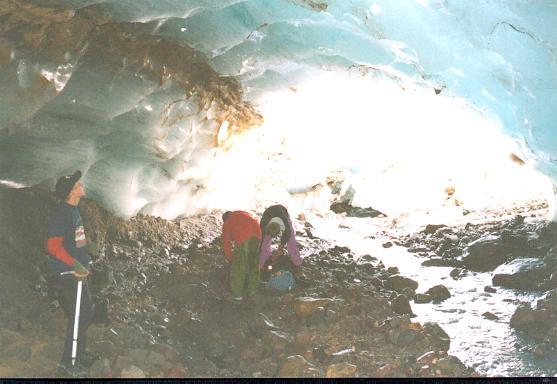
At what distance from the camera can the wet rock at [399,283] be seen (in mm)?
3662

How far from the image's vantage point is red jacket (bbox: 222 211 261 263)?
3637mm

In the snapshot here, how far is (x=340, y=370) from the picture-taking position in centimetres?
333

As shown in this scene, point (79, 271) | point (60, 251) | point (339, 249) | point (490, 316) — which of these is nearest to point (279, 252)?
point (339, 249)

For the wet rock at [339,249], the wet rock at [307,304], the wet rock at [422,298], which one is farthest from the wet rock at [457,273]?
the wet rock at [307,304]

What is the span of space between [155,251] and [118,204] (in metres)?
0.55

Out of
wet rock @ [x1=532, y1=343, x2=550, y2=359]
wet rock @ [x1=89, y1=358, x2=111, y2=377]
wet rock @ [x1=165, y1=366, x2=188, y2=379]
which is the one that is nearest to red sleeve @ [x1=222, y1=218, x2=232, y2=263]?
wet rock @ [x1=165, y1=366, x2=188, y2=379]

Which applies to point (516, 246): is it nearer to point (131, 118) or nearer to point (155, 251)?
point (155, 251)

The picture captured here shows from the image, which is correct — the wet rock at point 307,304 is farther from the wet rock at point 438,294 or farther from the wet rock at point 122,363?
the wet rock at point 122,363

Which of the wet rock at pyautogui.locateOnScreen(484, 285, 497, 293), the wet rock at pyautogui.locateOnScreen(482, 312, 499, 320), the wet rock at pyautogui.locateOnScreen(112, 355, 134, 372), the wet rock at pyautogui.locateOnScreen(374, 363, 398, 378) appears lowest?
the wet rock at pyautogui.locateOnScreen(112, 355, 134, 372)

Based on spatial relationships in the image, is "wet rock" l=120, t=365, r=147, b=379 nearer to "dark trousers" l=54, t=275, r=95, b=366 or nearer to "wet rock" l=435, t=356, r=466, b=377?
"dark trousers" l=54, t=275, r=95, b=366

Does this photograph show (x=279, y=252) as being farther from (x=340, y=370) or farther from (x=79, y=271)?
(x=79, y=271)

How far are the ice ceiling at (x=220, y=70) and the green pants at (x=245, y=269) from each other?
0.52 m

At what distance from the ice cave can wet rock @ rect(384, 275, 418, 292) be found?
178 millimetres

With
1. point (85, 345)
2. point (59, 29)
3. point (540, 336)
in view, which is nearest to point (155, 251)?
point (85, 345)
